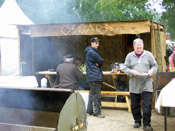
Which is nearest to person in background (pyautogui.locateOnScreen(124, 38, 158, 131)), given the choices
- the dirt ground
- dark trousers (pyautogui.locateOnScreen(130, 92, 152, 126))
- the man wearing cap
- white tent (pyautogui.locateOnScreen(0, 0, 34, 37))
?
dark trousers (pyautogui.locateOnScreen(130, 92, 152, 126))

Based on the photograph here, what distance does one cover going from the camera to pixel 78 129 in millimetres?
→ 2928

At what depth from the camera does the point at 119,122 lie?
5102 millimetres

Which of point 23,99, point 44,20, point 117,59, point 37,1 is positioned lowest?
point 23,99

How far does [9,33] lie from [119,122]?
9570 mm

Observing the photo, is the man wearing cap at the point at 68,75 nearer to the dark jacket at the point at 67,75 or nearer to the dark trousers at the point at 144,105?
the dark jacket at the point at 67,75

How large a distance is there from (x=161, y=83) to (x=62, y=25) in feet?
10.2

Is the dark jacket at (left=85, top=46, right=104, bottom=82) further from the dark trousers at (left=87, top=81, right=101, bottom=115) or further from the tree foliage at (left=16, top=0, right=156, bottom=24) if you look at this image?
the tree foliage at (left=16, top=0, right=156, bottom=24)

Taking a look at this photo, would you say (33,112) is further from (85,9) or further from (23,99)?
(85,9)

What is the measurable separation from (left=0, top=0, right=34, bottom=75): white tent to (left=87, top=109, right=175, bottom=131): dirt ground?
5.80 metres

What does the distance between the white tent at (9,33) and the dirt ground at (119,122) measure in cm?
580

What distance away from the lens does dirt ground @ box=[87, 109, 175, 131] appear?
4629 millimetres

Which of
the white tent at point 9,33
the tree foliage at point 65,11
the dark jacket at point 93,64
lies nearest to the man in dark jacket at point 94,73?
the dark jacket at point 93,64

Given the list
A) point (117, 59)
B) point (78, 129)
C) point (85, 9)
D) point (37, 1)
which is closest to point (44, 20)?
point (37, 1)

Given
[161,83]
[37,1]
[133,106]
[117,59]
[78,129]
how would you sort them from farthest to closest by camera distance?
[37,1] < [117,59] < [161,83] < [133,106] < [78,129]
